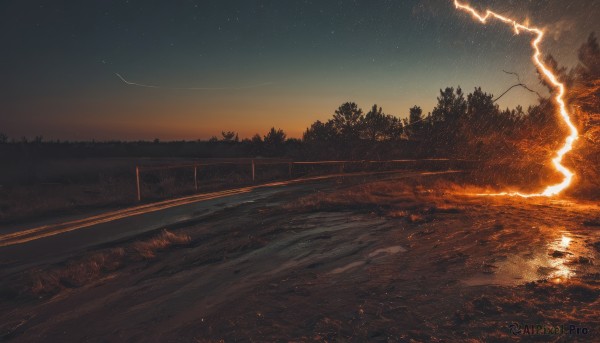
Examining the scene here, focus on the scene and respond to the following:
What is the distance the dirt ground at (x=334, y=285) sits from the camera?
4168mm

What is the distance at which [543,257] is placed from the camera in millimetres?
6273

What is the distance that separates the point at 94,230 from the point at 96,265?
3.98 m

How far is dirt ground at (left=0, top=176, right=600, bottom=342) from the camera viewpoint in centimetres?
417

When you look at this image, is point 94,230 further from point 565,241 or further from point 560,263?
point 565,241

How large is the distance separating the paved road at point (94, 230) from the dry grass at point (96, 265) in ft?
3.51

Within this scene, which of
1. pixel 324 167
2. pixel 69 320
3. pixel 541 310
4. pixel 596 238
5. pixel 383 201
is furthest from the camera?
pixel 324 167

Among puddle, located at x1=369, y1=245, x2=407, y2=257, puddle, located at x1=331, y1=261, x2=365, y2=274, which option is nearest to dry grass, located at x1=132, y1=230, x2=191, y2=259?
puddle, located at x1=331, y1=261, x2=365, y2=274

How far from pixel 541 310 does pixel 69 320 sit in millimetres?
5536

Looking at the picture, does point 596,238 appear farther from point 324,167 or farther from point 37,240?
point 324,167

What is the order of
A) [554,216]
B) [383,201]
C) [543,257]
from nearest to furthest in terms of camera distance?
[543,257]
[554,216]
[383,201]

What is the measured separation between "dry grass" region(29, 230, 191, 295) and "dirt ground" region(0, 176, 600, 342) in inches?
1.3

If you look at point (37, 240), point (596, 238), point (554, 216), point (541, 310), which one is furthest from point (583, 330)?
point (37, 240)

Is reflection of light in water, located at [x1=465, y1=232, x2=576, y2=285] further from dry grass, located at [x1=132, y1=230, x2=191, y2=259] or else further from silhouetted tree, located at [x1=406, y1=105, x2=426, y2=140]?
silhouetted tree, located at [x1=406, y1=105, x2=426, y2=140]

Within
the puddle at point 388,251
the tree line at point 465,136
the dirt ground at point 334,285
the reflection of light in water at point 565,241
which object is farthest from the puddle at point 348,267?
the tree line at point 465,136
